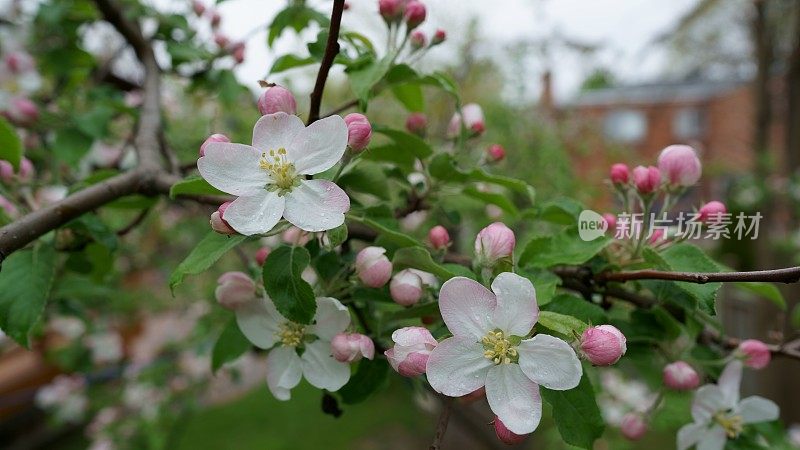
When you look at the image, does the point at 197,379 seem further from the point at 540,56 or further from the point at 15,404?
the point at 540,56

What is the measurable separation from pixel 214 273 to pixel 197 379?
2.23ft

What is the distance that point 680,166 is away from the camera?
0.83 meters

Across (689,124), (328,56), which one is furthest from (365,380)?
(689,124)

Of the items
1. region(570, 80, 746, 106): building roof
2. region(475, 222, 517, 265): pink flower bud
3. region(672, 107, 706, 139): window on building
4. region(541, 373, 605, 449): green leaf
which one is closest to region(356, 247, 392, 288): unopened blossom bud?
region(475, 222, 517, 265): pink flower bud

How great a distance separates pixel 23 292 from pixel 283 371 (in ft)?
1.27

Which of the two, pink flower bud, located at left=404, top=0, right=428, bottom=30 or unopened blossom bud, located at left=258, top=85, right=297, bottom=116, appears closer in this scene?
unopened blossom bud, located at left=258, top=85, right=297, bottom=116

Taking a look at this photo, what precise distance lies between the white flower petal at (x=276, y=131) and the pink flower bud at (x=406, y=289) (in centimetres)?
21

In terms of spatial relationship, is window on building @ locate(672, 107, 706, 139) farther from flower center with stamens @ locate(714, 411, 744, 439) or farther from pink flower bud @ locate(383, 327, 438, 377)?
pink flower bud @ locate(383, 327, 438, 377)

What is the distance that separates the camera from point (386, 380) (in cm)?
83

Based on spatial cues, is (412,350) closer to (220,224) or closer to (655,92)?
(220,224)

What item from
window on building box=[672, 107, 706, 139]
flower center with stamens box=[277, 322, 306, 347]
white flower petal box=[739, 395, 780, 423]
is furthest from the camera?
window on building box=[672, 107, 706, 139]

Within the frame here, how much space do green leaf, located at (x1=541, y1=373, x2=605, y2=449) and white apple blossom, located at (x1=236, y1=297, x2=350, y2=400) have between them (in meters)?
0.26

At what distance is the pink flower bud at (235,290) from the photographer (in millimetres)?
807

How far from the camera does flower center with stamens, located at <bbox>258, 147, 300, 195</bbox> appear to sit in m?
0.68
